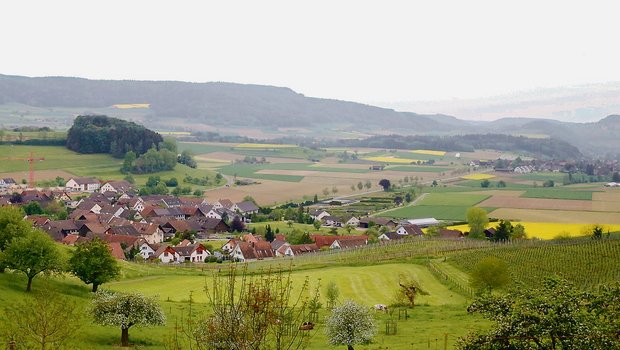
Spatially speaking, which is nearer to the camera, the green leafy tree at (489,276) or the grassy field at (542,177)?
the green leafy tree at (489,276)

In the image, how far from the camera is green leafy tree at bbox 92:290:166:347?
29297 mm

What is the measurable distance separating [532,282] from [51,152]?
129 m

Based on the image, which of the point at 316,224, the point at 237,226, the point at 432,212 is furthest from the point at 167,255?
the point at 432,212

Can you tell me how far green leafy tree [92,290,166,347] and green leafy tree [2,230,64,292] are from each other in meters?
7.55

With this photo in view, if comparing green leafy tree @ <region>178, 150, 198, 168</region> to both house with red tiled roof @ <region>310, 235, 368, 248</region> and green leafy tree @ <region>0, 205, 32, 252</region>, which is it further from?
green leafy tree @ <region>0, 205, 32, 252</region>

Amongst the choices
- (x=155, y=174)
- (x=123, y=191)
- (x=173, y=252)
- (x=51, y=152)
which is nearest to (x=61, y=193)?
(x=123, y=191)

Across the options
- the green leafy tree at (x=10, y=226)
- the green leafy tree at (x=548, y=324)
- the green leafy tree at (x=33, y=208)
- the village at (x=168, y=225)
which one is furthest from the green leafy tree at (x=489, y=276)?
the green leafy tree at (x=33, y=208)

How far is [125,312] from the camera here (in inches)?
1169

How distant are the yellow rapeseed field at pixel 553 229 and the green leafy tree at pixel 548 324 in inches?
2407

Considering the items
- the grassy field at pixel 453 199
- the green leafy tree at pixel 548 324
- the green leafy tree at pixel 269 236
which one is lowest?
the green leafy tree at pixel 269 236

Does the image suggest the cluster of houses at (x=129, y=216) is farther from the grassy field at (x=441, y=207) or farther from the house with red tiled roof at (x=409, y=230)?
the grassy field at (x=441, y=207)

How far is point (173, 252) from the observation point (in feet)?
242

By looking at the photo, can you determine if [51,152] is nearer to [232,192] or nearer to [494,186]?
[232,192]

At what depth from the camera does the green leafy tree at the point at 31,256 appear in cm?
3603
